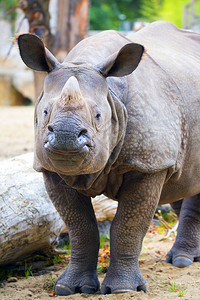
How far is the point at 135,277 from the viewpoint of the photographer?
179 inches

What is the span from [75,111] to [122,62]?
0.71m

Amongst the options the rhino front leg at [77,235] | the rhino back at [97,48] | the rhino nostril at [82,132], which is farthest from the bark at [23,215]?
the rhino nostril at [82,132]

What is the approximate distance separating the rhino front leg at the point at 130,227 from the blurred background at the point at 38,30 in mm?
1502

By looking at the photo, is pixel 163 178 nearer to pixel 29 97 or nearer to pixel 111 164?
pixel 111 164

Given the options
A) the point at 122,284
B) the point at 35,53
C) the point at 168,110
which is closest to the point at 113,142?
the point at 168,110

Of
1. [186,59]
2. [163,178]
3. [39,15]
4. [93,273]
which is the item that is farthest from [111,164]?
[39,15]

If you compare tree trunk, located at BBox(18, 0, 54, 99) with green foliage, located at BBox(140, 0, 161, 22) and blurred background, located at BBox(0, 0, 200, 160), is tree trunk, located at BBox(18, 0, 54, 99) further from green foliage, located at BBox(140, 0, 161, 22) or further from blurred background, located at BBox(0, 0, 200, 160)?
green foliage, located at BBox(140, 0, 161, 22)

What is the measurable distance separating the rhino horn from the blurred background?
84 centimetres

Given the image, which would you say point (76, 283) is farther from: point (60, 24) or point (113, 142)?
point (60, 24)

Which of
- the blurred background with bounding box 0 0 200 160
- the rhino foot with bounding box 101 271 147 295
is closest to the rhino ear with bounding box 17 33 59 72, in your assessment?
the blurred background with bounding box 0 0 200 160

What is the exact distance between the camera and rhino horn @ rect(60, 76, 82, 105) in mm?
3527

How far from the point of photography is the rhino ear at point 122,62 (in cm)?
399

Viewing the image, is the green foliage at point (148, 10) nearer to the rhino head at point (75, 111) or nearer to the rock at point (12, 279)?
the rock at point (12, 279)

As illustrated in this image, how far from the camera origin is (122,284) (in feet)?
14.7
